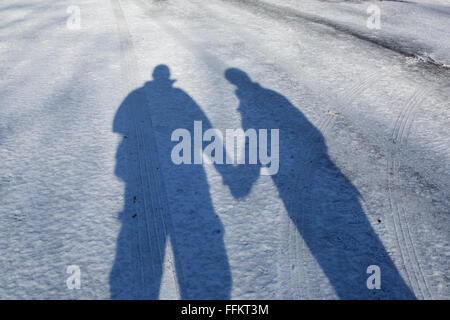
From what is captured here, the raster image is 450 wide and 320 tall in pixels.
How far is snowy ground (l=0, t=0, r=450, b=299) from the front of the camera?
2457 mm

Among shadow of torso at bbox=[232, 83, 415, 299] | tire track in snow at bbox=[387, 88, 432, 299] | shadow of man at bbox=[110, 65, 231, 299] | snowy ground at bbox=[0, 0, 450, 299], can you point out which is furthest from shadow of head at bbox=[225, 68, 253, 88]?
tire track in snow at bbox=[387, 88, 432, 299]

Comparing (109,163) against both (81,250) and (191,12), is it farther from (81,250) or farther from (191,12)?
(191,12)

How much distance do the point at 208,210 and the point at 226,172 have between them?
0.57m

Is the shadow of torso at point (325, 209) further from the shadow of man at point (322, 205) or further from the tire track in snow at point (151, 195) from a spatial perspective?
the tire track in snow at point (151, 195)

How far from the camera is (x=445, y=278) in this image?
7.84 feet

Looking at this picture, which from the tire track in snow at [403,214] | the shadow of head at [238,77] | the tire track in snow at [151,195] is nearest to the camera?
the tire track in snow at [403,214]

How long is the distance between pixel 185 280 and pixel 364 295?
1326 mm

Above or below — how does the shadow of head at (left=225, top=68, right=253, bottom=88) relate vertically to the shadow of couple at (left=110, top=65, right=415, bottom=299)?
above

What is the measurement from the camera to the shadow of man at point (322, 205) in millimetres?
2412

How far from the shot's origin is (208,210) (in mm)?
2943

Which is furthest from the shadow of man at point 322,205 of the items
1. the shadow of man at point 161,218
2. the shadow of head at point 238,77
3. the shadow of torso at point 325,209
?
the shadow of head at point 238,77

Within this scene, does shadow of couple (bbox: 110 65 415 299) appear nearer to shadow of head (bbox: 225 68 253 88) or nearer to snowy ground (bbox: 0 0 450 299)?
snowy ground (bbox: 0 0 450 299)

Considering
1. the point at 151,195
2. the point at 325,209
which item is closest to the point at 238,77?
the point at 151,195

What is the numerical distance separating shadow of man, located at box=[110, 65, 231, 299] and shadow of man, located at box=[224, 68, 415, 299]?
491 millimetres
